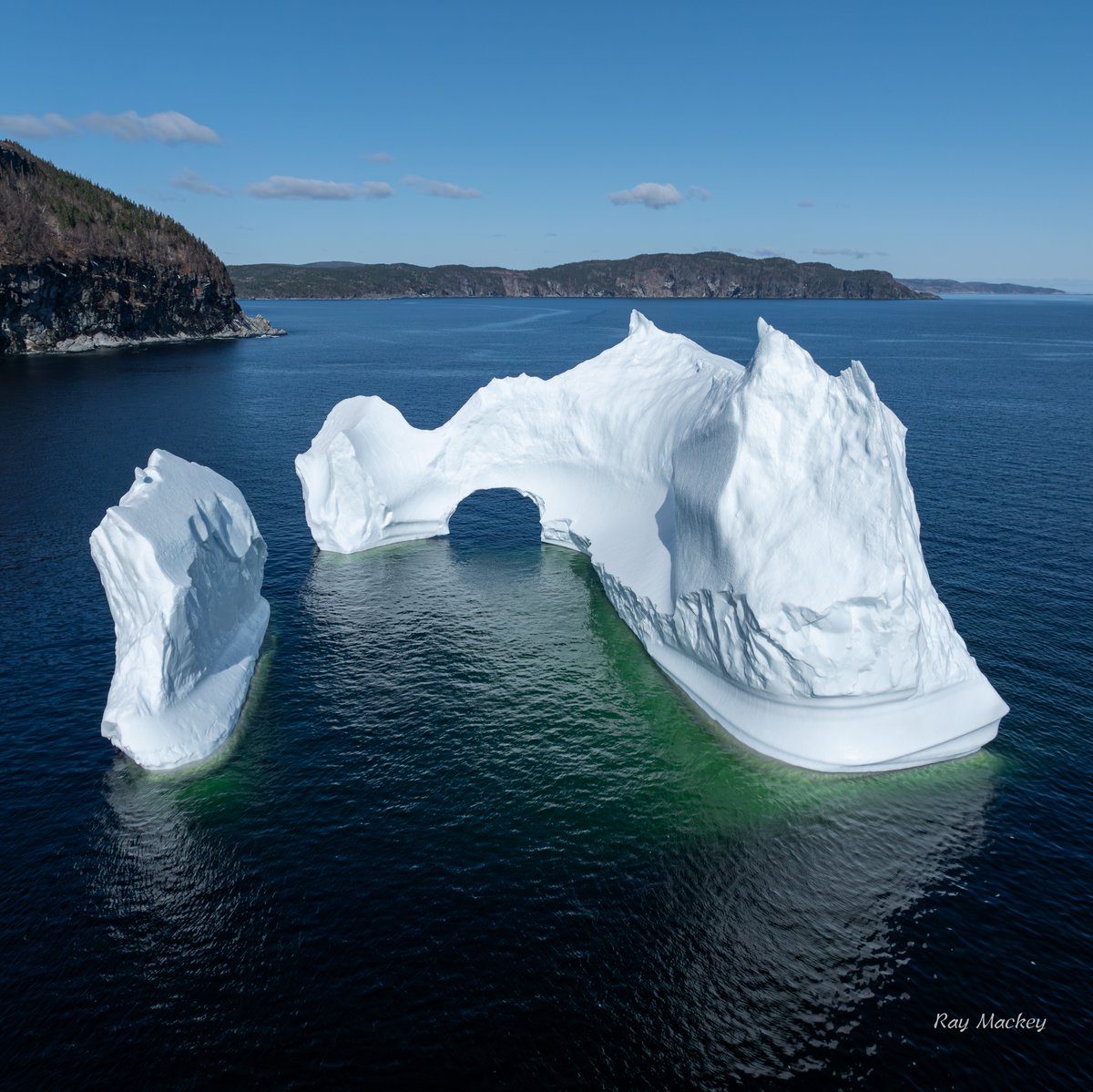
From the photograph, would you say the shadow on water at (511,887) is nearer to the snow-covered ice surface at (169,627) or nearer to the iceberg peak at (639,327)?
the snow-covered ice surface at (169,627)

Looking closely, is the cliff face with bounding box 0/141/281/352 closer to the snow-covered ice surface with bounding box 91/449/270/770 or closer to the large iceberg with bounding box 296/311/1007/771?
the snow-covered ice surface with bounding box 91/449/270/770

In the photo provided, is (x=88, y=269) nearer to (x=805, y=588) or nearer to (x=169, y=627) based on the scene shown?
(x=169, y=627)

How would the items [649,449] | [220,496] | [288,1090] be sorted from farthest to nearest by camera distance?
[649,449] → [220,496] → [288,1090]

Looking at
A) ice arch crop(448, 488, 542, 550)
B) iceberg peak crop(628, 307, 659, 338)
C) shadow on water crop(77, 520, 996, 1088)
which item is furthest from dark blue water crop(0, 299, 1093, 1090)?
iceberg peak crop(628, 307, 659, 338)

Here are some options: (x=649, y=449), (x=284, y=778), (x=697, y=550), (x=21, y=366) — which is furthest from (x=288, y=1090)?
(x=21, y=366)

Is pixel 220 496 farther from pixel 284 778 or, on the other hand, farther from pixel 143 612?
pixel 284 778

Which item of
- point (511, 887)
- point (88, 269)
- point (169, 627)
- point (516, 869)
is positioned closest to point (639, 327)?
point (169, 627)

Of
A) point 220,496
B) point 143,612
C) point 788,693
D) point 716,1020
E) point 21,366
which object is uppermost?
point 21,366
